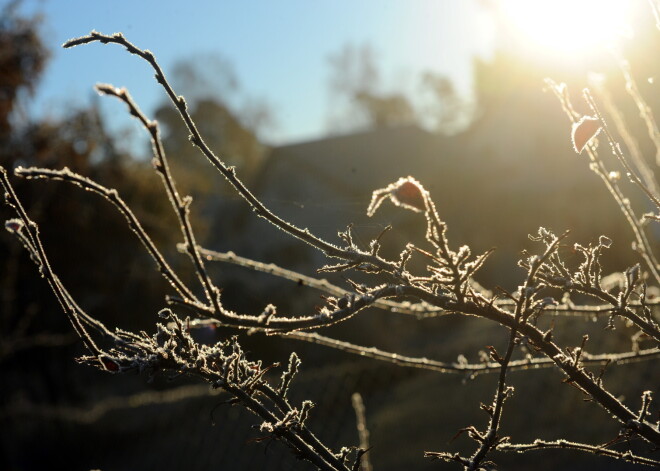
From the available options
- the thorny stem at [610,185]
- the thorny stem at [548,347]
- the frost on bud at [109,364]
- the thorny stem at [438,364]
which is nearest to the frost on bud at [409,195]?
the thorny stem at [548,347]

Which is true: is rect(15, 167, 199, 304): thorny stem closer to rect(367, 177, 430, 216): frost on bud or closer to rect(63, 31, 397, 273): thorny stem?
rect(63, 31, 397, 273): thorny stem

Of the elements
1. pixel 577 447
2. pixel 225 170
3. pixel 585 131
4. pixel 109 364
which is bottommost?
pixel 577 447

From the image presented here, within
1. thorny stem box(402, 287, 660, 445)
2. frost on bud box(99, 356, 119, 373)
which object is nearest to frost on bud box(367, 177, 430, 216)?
thorny stem box(402, 287, 660, 445)

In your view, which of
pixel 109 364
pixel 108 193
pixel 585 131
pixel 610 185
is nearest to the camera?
pixel 108 193

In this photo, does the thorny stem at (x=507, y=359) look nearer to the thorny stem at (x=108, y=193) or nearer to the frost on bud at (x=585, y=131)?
the frost on bud at (x=585, y=131)

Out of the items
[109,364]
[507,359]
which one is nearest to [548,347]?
[507,359]

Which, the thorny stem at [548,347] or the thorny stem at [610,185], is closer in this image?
the thorny stem at [548,347]

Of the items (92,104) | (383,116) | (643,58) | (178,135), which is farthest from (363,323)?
(383,116)

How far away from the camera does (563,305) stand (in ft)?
6.07

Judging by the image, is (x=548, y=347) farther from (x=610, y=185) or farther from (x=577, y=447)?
(x=610, y=185)

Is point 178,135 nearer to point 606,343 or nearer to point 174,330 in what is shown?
point 606,343

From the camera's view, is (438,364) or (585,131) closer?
(585,131)

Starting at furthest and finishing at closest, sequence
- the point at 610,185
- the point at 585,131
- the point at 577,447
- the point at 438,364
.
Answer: the point at 438,364
the point at 610,185
the point at 577,447
the point at 585,131

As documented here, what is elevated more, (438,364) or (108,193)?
(108,193)
